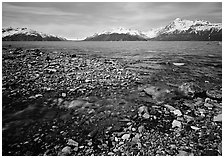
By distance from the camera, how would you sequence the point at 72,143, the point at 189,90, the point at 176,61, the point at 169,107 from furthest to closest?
the point at 176,61 < the point at 189,90 < the point at 169,107 < the point at 72,143

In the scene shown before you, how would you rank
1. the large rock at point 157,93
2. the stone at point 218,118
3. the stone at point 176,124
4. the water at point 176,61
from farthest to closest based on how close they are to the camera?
1. the water at point 176,61
2. the large rock at point 157,93
3. the stone at point 218,118
4. the stone at point 176,124

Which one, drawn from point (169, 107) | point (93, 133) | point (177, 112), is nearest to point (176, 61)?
point (169, 107)

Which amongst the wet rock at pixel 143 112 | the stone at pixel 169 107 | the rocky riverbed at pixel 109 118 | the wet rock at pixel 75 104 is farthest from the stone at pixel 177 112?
the wet rock at pixel 75 104

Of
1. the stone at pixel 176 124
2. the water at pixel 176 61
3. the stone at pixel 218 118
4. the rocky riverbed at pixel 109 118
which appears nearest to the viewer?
Result: the rocky riverbed at pixel 109 118

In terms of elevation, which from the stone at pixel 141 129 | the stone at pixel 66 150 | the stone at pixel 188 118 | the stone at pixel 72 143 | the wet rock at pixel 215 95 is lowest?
Answer: the stone at pixel 66 150

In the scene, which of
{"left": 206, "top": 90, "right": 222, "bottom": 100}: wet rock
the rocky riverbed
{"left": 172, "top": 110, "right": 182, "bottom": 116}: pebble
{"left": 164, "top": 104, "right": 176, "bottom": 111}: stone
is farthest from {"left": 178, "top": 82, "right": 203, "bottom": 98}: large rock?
{"left": 172, "top": 110, "right": 182, "bottom": 116}: pebble

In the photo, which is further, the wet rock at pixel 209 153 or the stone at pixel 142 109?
the stone at pixel 142 109

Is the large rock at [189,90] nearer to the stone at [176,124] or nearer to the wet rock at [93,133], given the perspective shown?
the stone at [176,124]

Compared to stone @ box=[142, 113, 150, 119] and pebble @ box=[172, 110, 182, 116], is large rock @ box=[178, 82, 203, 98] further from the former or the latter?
stone @ box=[142, 113, 150, 119]

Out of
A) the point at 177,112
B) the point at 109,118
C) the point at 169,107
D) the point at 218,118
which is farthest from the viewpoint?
the point at 169,107

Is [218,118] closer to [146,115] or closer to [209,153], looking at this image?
[209,153]
